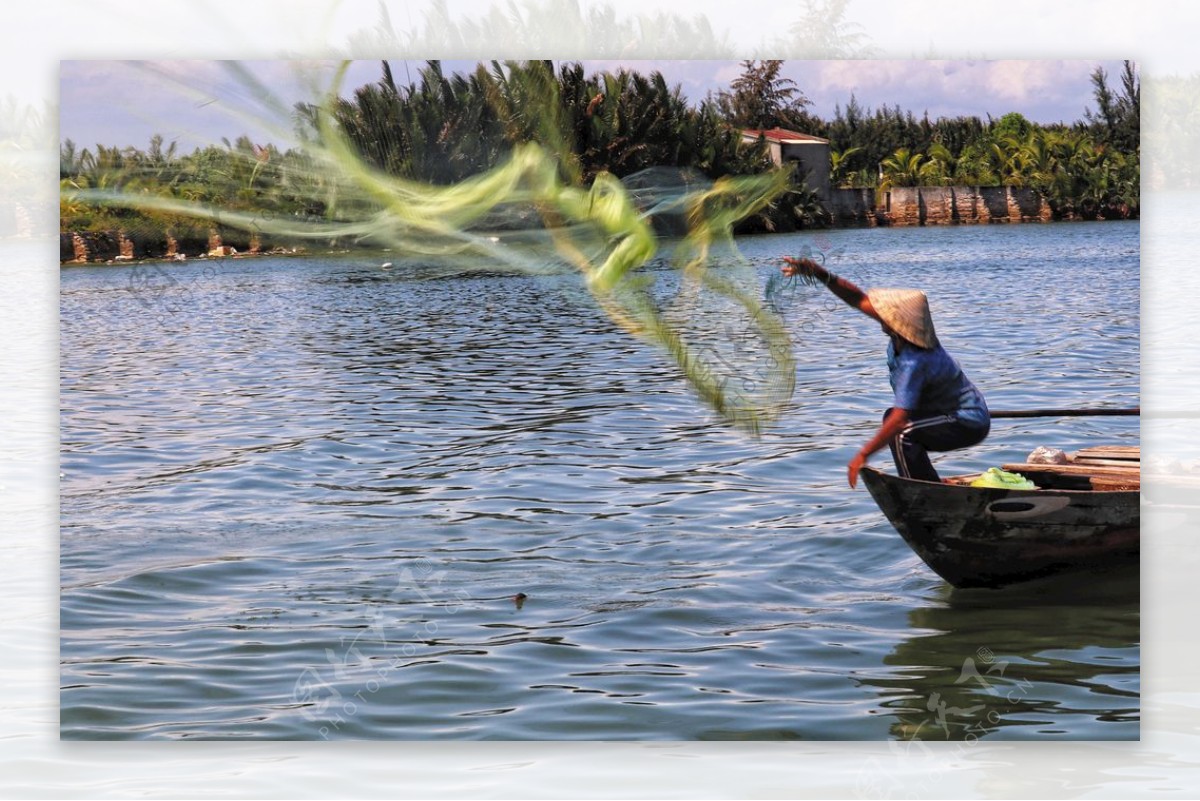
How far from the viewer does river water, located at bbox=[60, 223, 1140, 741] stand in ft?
14.8

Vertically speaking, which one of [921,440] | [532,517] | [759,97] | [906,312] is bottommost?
[532,517]

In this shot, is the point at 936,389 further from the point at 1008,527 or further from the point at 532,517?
the point at 532,517

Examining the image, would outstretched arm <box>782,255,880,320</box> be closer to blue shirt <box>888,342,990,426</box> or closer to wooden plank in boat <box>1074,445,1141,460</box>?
blue shirt <box>888,342,990,426</box>

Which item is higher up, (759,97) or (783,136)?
(759,97)

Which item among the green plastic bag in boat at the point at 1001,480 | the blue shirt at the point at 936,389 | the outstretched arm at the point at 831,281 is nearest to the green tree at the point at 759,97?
the outstretched arm at the point at 831,281

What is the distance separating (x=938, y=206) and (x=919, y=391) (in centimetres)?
71

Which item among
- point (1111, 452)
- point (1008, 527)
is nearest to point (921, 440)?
point (1008, 527)

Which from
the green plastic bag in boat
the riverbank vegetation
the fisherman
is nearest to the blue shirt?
the fisherman

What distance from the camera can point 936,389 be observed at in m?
4.91

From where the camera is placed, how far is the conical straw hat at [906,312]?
490 cm

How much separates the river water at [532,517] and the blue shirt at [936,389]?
21cm

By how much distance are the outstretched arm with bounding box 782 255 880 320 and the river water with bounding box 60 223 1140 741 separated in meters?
0.09
